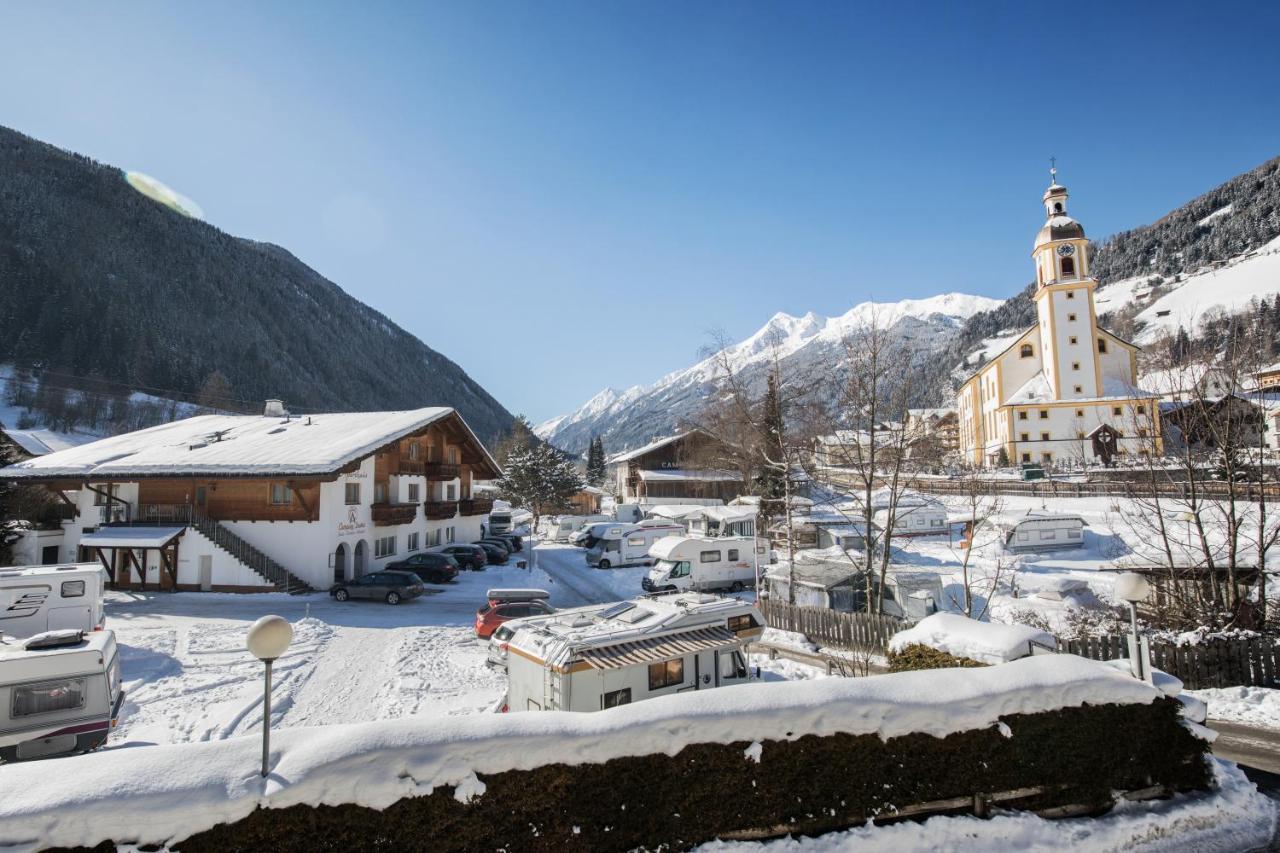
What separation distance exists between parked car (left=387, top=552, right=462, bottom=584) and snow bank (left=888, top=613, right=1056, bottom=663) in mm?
23132

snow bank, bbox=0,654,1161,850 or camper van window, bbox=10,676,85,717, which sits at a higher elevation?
snow bank, bbox=0,654,1161,850

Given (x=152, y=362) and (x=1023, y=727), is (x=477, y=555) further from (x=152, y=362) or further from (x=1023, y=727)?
(x=152, y=362)

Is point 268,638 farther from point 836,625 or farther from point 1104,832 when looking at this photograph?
point 836,625

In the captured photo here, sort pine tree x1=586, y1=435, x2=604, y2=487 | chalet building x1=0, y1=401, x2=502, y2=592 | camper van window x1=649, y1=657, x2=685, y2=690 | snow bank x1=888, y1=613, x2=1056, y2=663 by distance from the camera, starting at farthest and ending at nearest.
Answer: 1. pine tree x1=586, y1=435, x2=604, y2=487
2. chalet building x1=0, y1=401, x2=502, y2=592
3. camper van window x1=649, y1=657, x2=685, y2=690
4. snow bank x1=888, y1=613, x2=1056, y2=663

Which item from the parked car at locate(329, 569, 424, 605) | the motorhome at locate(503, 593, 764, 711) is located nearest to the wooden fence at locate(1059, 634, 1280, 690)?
the motorhome at locate(503, 593, 764, 711)

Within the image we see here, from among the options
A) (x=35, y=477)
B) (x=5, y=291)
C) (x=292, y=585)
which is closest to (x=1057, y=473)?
(x=292, y=585)

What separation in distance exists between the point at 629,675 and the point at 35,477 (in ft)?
103

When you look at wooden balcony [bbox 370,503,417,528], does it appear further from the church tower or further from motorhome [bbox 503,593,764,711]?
the church tower

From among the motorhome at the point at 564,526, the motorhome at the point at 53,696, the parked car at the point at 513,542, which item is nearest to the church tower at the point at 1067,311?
Answer: the motorhome at the point at 564,526

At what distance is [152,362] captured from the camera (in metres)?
110

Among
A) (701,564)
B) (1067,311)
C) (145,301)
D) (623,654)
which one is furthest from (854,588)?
(145,301)

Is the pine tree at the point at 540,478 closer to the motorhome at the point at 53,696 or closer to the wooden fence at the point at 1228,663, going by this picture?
the motorhome at the point at 53,696

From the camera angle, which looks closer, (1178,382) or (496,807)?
(496,807)

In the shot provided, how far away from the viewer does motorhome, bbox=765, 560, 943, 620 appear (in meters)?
22.2
